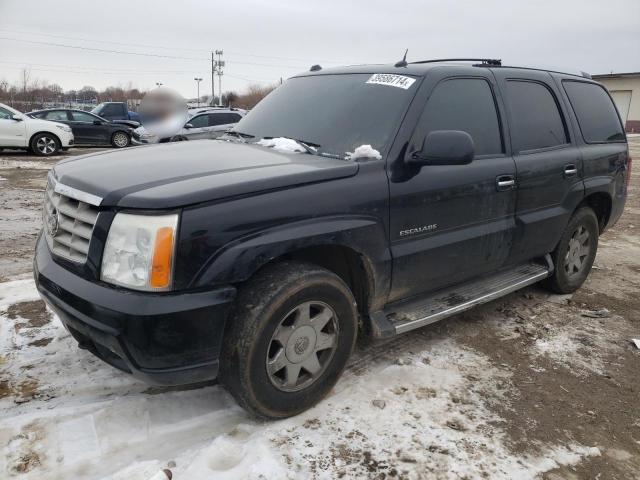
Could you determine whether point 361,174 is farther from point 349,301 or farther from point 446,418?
point 446,418

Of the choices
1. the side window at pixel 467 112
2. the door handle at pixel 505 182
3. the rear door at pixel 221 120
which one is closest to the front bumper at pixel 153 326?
the side window at pixel 467 112

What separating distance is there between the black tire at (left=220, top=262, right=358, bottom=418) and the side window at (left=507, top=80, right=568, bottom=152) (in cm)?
196

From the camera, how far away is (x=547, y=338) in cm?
385

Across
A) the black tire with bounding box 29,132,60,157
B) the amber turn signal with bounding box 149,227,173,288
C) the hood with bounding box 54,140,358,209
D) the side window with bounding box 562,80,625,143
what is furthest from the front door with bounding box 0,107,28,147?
the amber turn signal with bounding box 149,227,173,288

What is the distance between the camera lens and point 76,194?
2.48m

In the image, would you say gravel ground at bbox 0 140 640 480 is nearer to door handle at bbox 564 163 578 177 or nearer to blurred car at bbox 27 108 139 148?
door handle at bbox 564 163 578 177

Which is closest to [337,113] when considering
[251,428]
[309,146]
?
[309,146]

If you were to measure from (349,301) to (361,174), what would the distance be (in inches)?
27.1

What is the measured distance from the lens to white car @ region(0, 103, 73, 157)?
1367cm

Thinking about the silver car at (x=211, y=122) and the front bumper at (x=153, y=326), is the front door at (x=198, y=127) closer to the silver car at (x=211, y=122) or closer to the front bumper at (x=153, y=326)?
the silver car at (x=211, y=122)

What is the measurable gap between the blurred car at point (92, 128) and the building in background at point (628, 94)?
34.1m

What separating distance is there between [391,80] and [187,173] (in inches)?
59.5

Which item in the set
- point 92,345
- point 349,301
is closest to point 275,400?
point 349,301

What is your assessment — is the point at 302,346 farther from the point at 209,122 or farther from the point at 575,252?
the point at 209,122
